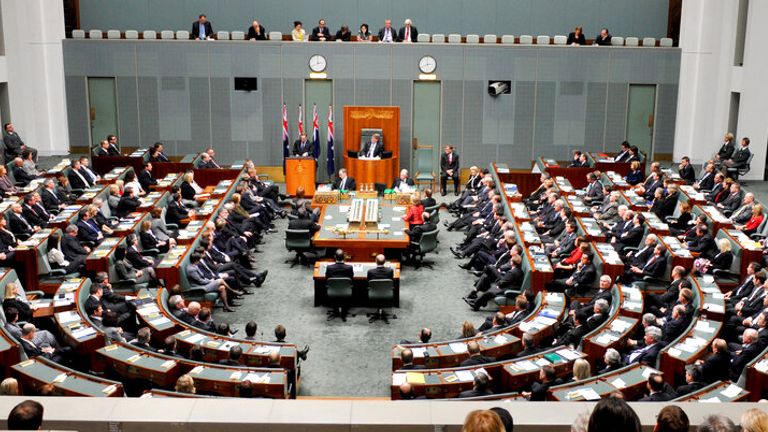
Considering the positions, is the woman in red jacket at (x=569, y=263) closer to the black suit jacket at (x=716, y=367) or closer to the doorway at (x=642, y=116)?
the black suit jacket at (x=716, y=367)

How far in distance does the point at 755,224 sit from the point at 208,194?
37.0ft

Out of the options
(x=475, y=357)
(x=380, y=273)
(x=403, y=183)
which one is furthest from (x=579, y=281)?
(x=403, y=183)

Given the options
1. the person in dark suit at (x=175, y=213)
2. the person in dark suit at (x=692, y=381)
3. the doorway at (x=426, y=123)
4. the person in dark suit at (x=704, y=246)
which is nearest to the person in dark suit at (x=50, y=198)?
the person in dark suit at (x=175, y=213)

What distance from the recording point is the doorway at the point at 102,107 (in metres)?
23.6

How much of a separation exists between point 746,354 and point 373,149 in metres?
13.1

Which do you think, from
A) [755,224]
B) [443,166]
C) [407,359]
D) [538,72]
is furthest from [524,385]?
[538,72]

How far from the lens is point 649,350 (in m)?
10.3

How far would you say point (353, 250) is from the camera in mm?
15703

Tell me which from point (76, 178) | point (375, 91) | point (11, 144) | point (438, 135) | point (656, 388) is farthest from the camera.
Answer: point (438, 135)

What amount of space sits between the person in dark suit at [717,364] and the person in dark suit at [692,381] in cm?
27

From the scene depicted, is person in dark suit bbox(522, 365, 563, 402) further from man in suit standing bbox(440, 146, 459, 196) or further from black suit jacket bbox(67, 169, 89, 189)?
black suit jacket bbox(67, 169, 89, 189)

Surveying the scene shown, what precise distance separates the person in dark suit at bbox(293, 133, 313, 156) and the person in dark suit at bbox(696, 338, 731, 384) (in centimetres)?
1401

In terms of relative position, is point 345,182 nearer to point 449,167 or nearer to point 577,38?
point 449,167

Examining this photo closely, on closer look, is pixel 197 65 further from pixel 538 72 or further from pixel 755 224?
pixel 755 224
